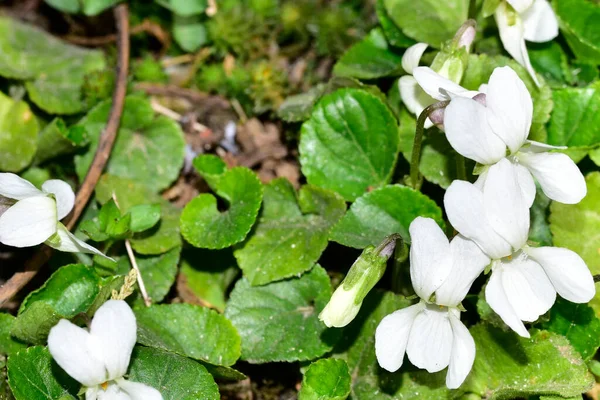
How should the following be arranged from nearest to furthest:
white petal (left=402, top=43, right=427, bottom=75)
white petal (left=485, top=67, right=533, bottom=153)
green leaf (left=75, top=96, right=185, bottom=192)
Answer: white petal (left=485, top=67, right=533, bottom=153), white petal (left=402, top=43, right=427, bottom=75), green leaf (left=75, top=96, right=185, bottom=192)

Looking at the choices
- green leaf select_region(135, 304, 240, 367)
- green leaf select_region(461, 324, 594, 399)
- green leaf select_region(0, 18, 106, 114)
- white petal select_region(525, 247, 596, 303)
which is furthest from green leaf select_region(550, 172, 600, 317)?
green leaf select_region(0, 18, 106, 114)

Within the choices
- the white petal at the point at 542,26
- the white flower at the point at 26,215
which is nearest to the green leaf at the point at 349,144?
the white petal at the point at 542,26

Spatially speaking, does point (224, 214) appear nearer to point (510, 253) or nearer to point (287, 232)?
point (287, 232)

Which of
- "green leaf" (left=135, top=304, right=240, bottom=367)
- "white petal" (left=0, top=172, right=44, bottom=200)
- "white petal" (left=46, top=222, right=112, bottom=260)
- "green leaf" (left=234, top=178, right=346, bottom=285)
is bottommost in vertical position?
"green leaf" (left=135, top=304, right=240, bottom=367)

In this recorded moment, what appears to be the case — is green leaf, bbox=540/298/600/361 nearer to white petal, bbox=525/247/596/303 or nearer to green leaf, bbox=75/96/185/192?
white petal, bbox=525/247/596/303

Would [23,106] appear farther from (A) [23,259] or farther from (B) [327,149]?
(B) [327,149]

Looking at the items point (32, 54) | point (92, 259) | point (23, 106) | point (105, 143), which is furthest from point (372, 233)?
point (32, 54)

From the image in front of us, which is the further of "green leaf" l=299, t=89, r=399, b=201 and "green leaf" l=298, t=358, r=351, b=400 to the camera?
"green leaf" l=299, t=89, r=399, b=201

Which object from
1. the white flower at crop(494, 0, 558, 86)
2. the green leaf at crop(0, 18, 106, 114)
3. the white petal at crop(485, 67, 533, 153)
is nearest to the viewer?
the white petal at crop(485, 67, 533, 153)

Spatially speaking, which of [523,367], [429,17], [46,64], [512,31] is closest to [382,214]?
[523,367]
